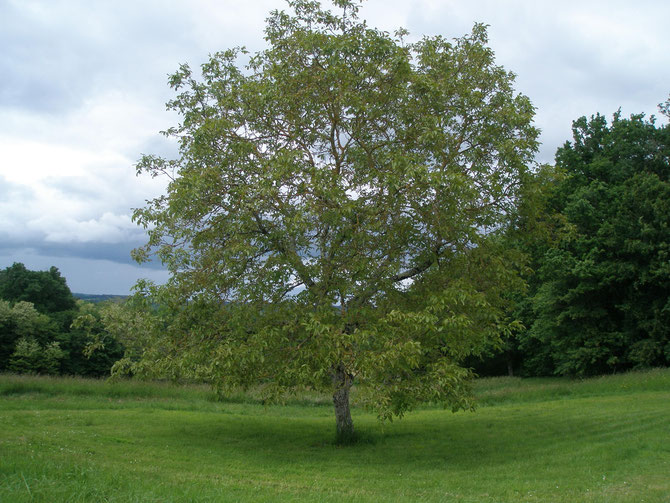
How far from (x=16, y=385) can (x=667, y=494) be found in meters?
23.6

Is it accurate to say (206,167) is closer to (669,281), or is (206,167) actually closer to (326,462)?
(326,462)

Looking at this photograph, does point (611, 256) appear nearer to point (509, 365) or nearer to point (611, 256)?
point (611, 256)

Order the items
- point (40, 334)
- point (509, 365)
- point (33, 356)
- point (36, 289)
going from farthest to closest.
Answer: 1. point (36, 289)
2. point (509, 365)
3. point (40, 334)
4. point (33, 356)

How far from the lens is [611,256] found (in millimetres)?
32719

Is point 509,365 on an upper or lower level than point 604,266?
lower

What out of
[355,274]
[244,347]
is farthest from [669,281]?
[244,347]

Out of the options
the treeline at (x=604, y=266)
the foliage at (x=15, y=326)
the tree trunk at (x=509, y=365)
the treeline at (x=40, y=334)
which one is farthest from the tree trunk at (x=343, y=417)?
the tree trunk at (x=509, y=365)

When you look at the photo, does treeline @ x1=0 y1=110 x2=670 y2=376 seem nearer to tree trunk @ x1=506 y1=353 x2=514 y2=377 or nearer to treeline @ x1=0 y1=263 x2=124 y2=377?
treeline @ x1=0 y1=263 x2=124 y2=377

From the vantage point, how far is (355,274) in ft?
37.7

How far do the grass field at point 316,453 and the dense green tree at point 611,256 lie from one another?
36.2ft

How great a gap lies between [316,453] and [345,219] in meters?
6.00

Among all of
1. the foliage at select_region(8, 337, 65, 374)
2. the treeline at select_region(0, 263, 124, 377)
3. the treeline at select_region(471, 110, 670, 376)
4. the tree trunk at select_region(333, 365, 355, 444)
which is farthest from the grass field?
the foliage at select_region(8, 337, 65, 374)

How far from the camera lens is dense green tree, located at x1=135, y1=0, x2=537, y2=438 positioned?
10758 mm

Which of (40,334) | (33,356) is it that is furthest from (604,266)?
(40,334)
